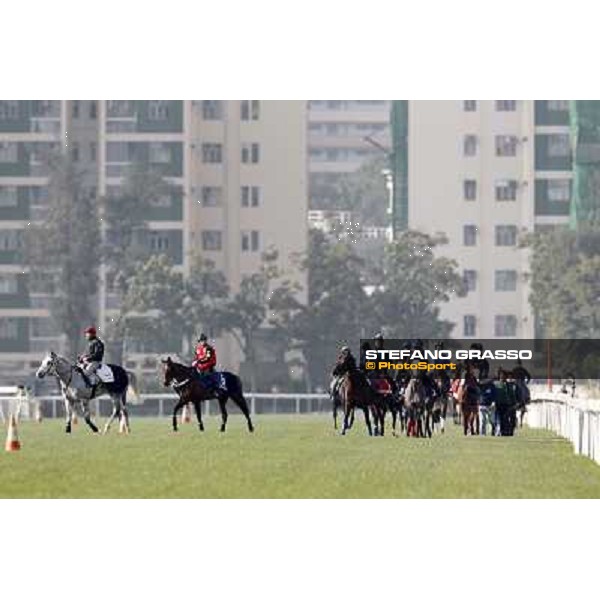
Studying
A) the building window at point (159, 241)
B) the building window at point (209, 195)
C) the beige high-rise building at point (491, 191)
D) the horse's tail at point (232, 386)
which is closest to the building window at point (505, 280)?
the beige high-rise building at point (491, 191)

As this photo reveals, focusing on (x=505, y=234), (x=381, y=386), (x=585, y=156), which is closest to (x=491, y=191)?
(x=505, y=234)

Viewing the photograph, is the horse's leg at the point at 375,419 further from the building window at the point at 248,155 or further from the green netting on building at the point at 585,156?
the green netting on building at the point at 585,156

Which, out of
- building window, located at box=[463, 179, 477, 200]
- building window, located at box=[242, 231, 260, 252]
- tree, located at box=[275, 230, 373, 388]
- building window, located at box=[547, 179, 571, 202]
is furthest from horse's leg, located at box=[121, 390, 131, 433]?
building window, located at box=[463, 179, 477, 200]

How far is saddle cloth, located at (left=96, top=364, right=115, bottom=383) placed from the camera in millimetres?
69750

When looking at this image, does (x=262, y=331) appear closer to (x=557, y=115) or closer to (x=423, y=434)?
(x=557, y=115)

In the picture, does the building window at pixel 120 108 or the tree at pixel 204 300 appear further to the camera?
the building window at pixel 120 108

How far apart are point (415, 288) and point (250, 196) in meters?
11.4

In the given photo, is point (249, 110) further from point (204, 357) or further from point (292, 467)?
point (292, 467)

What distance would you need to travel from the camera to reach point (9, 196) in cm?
16300

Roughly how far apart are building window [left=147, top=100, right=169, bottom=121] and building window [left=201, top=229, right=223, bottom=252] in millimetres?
6632

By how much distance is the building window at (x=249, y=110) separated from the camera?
159 meters

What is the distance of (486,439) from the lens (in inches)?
2741

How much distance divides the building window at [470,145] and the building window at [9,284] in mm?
27919

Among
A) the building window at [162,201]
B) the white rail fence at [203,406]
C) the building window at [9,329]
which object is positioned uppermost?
the building window at [162,201]
